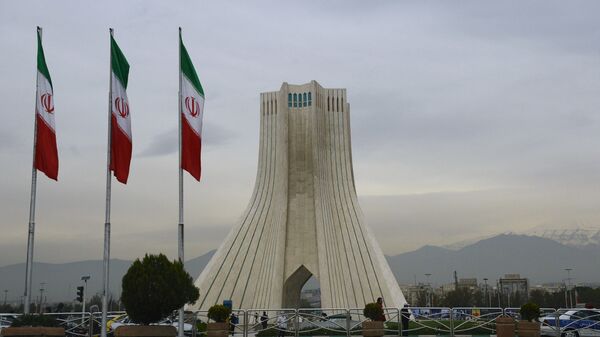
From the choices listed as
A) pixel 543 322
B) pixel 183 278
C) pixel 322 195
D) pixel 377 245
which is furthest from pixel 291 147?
pixel 183 278

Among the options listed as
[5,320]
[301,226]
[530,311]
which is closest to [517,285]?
[301,226]

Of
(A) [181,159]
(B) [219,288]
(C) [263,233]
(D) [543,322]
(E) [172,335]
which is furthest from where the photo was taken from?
(C) [263,233]

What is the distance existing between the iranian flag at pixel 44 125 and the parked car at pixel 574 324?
482 inches

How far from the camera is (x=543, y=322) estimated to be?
656 inches

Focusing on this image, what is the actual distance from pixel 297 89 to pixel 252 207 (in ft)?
19.1

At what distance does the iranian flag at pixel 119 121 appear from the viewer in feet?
45.7

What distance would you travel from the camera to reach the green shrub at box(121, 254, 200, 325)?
1176cm

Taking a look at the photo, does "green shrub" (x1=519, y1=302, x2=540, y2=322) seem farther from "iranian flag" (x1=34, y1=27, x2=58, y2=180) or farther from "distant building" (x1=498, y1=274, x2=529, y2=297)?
"distant building" (x1=498, y1=274, x2=529, y2=297)

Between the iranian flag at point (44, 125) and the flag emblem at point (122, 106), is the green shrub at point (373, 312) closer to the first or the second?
the flag emblem at point (122, 106)

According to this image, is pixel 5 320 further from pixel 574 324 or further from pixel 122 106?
pixel 574 324

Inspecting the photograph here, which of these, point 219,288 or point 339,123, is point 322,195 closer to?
point 339,123

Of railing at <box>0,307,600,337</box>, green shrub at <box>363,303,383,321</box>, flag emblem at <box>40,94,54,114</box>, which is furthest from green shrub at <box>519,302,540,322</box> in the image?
flag emblem at <box>40,94,54,114</box>

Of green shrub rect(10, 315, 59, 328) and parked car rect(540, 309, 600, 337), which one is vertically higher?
green shrub rect(10, 315, 59, 328)

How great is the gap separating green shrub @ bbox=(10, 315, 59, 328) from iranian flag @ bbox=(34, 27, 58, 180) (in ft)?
10.8
